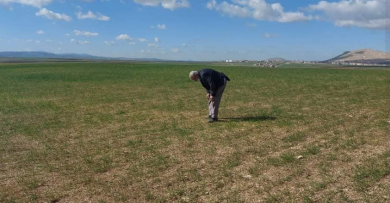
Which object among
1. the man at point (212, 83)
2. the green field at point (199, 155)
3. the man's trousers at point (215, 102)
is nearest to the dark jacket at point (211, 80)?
the man at point (212, 83)

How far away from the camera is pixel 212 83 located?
35.6ft

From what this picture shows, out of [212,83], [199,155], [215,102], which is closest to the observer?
[199,155]

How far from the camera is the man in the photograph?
10822 millimetres

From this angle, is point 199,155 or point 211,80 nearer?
point 199,155

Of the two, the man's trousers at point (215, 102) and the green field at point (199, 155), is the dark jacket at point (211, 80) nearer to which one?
the man's trousers at point (215, 102)

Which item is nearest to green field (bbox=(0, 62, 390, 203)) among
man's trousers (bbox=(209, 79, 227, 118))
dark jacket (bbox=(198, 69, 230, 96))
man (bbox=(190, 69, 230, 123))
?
man's trousers (bbox=(209, 79, 227, 118))

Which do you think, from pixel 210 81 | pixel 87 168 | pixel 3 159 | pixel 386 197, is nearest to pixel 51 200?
pixel 87 168

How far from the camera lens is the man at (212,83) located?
10.8m

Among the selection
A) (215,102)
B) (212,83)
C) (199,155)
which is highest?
(212,83)

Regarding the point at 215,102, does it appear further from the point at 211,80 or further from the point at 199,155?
the point at 199,155

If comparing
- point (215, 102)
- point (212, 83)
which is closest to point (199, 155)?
point (212, 83)

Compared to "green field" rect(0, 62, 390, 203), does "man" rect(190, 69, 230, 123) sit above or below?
above

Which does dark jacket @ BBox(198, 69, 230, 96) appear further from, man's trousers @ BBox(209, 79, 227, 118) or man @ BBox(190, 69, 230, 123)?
man's trousers @ BBox(209, 79, 227, 118)

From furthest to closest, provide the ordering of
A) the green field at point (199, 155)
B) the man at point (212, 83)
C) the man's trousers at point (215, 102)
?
the man's trousers at point (215, 102), the man at point (212, 83), the green field at point (199, 155)
